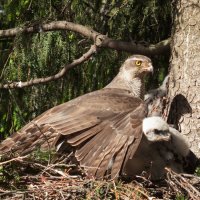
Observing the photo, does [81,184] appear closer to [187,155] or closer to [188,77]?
[187,155]

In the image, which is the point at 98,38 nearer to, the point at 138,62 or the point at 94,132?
the point at 138,62

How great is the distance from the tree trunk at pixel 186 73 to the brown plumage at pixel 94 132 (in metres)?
0.49

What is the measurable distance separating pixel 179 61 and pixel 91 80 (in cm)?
144

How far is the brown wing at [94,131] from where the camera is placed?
330 inches

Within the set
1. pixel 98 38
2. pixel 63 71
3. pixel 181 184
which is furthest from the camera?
pixel 63 71

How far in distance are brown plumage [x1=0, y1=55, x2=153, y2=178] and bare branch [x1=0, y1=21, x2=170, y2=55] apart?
57cm

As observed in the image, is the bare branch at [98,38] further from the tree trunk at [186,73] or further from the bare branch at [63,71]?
the tree trunk at [186,73]

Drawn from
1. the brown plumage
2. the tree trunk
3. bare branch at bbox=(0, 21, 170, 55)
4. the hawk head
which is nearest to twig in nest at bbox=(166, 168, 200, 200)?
the brown plumage

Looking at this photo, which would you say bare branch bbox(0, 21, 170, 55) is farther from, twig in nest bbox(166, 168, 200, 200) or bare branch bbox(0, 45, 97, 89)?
twig in nest bbox(166, 168, 200, 200)

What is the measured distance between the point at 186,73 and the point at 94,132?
140 cm

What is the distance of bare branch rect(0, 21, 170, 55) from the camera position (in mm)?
9844

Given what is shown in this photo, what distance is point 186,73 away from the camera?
9.48 metres

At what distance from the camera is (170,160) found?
8.92 meters

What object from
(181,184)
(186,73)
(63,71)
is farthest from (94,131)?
(63,71)
